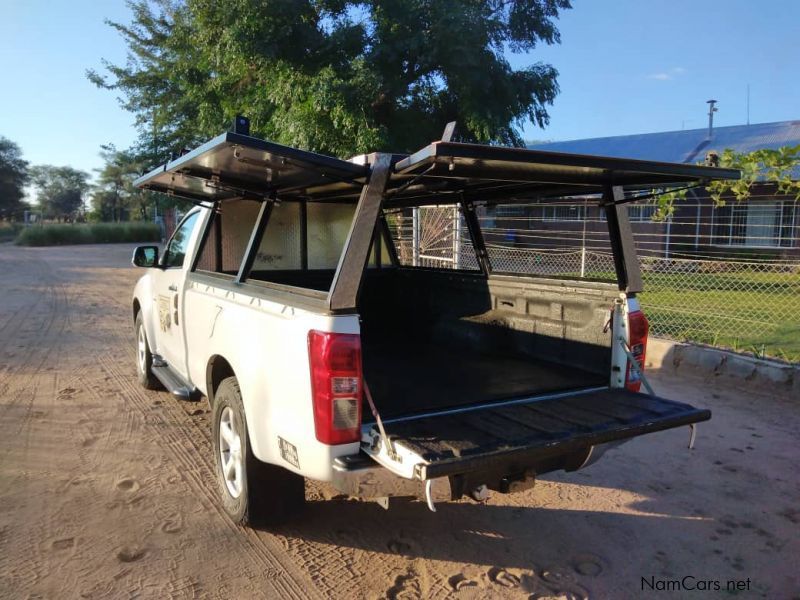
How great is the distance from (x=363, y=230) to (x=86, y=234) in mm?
43181

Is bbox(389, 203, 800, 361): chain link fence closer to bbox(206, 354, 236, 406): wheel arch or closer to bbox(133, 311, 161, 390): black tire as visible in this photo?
bbox(133, 311, 161, 390): black tire

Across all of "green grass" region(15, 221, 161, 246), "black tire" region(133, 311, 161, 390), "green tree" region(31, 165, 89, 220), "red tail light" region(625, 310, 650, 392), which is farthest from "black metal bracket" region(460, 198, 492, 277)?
"green tree" region(31, 165, 89, 220)

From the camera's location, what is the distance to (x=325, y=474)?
9.25 ft

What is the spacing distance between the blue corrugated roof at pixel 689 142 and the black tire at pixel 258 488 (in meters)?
20.5

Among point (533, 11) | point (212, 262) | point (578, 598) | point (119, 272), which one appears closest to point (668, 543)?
point (578, 598)

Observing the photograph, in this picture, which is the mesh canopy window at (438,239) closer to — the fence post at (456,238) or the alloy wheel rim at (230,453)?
the fence post at (456,238)

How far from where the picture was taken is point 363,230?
2.97m

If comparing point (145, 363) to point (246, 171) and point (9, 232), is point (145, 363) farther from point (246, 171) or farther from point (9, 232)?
point (9, 232)

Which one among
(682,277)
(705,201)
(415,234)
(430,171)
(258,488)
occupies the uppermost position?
(705,201)

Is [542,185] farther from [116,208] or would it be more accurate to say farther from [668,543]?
[116,208]

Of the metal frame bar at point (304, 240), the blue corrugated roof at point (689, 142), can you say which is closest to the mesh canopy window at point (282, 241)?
the metal frame bar at point (304, 240)

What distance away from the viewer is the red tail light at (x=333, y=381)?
9.14 ft

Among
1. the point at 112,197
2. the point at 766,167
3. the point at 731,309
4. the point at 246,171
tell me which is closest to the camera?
the point at 246,171

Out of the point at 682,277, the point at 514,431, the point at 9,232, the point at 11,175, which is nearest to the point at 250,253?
the point at 514,431
